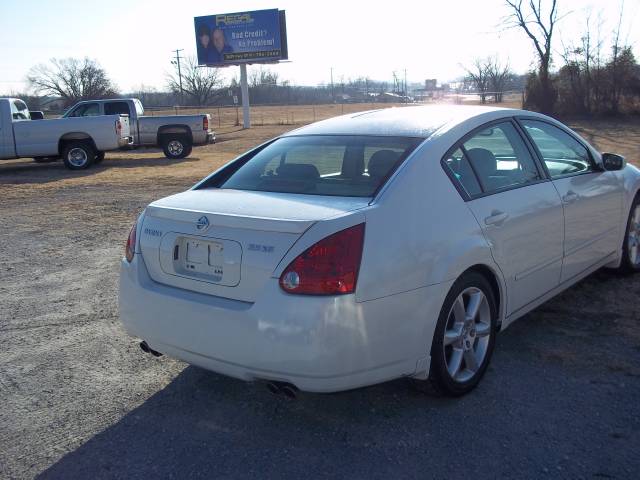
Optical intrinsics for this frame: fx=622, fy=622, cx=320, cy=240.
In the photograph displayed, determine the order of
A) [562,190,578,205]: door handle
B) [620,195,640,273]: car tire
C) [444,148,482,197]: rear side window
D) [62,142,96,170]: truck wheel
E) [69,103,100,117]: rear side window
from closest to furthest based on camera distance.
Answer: [444,148,482,197]: rear side window, [562,190,578,205]: door handle, [620,195,640,273]: car tire, [62,142,96,170]: truck wheel, [69,103,100,117]: rear side window

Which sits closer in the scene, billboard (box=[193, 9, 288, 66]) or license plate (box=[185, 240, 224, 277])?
license plate (box=[185, 240, 224, 277])

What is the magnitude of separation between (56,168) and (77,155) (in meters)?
1.19

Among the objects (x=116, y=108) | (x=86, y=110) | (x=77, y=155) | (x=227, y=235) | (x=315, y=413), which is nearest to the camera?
(x=227, y=235)

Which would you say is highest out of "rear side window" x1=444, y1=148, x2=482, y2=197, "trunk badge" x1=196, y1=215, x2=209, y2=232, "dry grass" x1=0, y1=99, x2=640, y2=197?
"rear side window" x1=444, y1=148, x2=482, y2=197

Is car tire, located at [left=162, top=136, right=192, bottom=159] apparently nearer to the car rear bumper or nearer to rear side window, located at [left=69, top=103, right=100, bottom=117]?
rear side window, located at [left=69, top=103, right=100, bottom=117]

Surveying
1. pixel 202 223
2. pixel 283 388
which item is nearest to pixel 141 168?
pixel 202 223

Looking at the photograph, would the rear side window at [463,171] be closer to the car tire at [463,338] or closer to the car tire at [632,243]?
the car tire at [463,338]

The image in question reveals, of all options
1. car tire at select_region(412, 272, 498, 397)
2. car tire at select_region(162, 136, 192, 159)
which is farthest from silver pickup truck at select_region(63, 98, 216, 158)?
car tire at select_region(412, 272, 498, 397)

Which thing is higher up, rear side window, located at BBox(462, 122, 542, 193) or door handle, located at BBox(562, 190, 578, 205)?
rear side window, located at BBox(462, 122, 542, 193)

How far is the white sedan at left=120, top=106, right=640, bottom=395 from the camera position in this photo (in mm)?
2900

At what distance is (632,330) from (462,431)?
195 centimetres

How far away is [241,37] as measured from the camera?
121ft

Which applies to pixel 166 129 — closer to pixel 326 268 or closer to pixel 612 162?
pixel 612 162

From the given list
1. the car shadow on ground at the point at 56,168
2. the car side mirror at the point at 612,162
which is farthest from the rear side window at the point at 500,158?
the car shadow on ground at the point at 56,168
